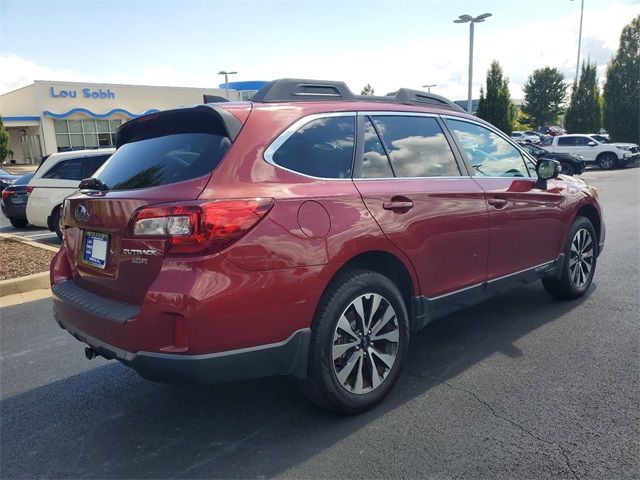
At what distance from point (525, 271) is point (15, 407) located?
394cm

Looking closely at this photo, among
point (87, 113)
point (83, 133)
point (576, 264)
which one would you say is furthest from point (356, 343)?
point (83, 133)

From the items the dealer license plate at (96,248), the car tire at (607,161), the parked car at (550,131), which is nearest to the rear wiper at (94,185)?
the dealer license plate at (96,248)

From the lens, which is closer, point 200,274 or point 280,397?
point 200,274

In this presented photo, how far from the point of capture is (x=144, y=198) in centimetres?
269

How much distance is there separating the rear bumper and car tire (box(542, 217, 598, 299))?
3.15 m

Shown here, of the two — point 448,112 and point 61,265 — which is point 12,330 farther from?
point 448,112

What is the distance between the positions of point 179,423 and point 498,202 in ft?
9.07

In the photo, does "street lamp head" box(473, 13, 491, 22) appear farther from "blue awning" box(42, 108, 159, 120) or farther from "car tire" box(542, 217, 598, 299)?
"blue awning" box(42, 108, 159, 120)

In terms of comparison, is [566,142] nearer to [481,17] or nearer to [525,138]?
[481,17]

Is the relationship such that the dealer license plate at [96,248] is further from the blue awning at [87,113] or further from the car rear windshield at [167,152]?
the blue awning at [87,113]

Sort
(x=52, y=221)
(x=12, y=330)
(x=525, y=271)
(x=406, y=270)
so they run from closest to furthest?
1. (x=406, y=270)
2. (x=525, y=271)
3. (x=12, y=330)
4. (x=52, y=221)

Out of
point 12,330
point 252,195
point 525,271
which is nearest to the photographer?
point 252,195

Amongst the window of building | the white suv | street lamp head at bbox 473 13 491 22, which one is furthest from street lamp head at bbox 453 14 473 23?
the window of building

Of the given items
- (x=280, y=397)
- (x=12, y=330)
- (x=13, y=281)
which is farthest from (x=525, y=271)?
(x=13, y=281)
